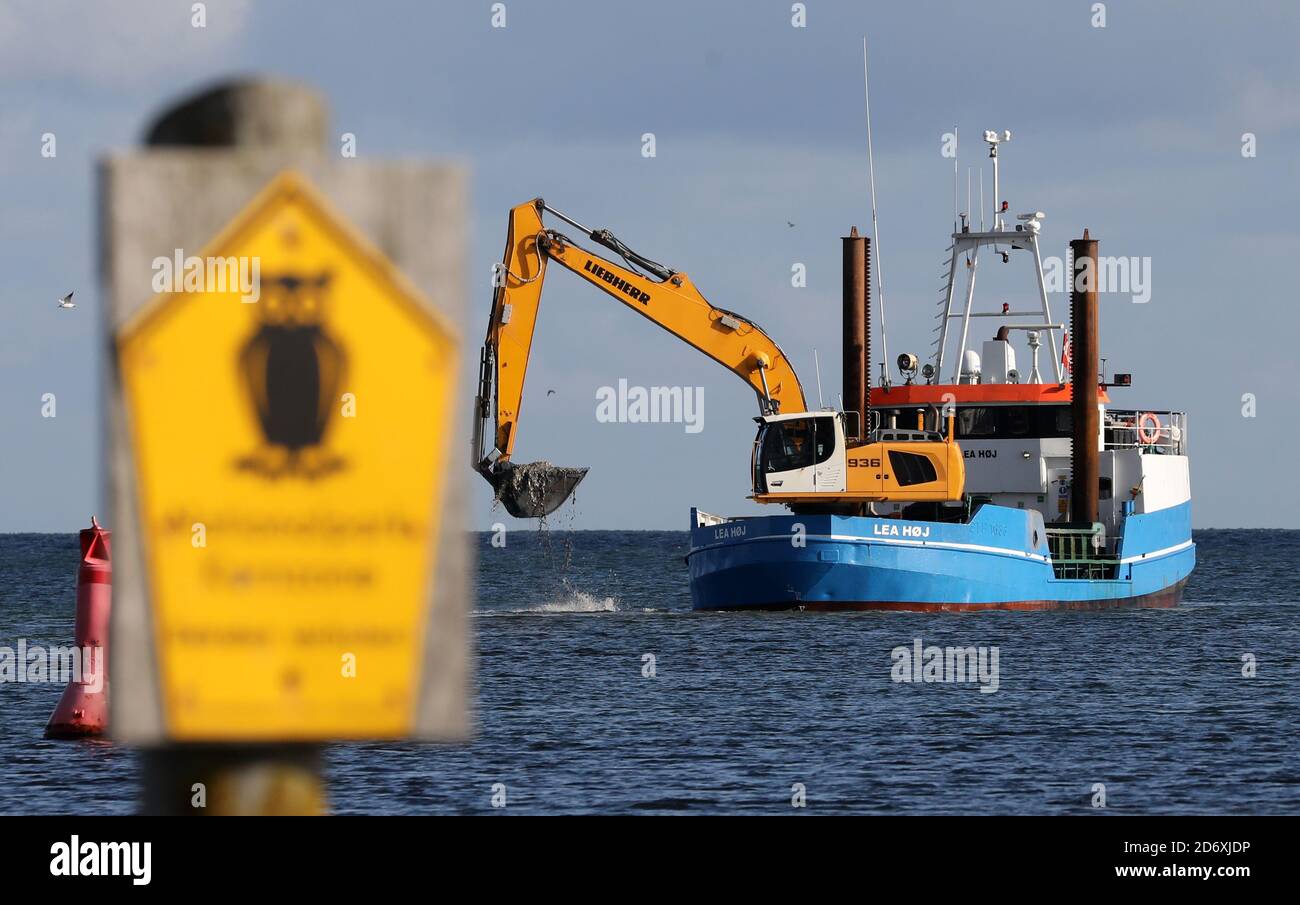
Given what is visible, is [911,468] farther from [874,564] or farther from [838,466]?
[874,564]

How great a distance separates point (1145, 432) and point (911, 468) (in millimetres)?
14198

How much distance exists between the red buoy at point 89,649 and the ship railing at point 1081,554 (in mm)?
29275

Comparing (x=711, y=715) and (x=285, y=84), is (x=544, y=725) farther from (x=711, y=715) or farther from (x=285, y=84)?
(x=285, y=84)

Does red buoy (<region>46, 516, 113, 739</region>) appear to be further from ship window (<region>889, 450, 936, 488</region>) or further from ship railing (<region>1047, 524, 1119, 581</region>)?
ship railing (<region>1047, 524, 1119, 581</region>)

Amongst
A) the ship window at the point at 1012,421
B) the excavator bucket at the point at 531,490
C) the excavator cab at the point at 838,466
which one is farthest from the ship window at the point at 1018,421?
the excavator bucket at the point at 531,490

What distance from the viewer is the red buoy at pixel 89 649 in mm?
17359

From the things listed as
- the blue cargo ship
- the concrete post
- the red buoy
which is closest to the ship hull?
the blue cargo ship

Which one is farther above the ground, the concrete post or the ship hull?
the concrete post

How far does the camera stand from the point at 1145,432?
167 feet

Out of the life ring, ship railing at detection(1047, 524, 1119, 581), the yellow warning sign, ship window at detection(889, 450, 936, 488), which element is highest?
the life ring

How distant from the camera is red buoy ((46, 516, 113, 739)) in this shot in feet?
57.0

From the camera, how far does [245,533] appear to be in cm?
181
